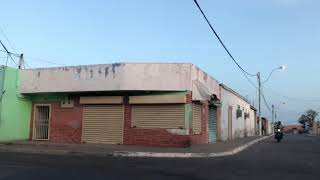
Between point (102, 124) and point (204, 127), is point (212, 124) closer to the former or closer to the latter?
point (204, 127)

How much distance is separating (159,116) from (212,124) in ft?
28.8

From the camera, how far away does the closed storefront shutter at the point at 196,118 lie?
29.5 meters

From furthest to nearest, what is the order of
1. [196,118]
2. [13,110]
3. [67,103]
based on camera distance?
[13,110] → [67,103] → [196,118]

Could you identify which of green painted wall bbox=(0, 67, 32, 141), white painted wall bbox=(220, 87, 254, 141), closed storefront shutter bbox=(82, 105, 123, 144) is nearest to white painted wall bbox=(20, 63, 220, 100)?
green painted wall bbox=(0, 67, 32, 141)

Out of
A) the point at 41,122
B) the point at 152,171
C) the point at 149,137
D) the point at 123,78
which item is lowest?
the point at 152,171

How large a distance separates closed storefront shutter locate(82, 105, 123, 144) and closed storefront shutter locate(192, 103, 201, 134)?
4.30m

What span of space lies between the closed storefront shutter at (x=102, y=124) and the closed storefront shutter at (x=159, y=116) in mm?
1065

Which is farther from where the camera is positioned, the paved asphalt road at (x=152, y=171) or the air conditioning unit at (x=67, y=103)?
the air conditioning unit at (x=67, y=103)

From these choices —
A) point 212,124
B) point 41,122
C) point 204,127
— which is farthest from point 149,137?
point 212,124

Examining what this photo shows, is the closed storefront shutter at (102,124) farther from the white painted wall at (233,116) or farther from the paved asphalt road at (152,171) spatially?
the white painted wall at (233,116)

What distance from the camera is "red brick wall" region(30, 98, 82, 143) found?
30.4 m

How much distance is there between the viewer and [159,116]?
92.6 ft

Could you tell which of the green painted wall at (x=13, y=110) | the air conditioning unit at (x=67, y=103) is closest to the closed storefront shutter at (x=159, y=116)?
the air conditioning unit at (x=67, y=103)

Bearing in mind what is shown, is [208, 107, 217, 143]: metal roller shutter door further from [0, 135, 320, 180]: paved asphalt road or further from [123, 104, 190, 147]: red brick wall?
[0, 135, 320, 180]: paved asphalt road
